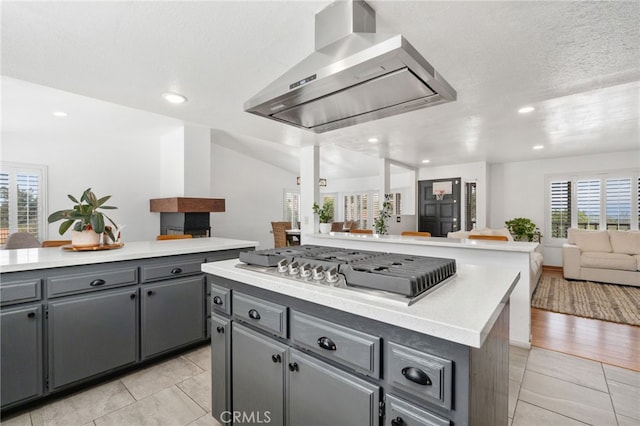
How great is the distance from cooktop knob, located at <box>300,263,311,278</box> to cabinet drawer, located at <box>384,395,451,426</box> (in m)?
0.54

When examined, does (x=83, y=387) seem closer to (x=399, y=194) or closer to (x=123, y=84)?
(x=123, y=84)

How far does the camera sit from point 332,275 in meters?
1.21

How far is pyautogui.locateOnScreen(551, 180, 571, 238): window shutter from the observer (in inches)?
240

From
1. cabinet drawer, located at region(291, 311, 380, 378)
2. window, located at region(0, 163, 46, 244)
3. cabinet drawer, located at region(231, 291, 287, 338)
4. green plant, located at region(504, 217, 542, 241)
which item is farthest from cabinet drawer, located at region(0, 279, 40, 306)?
green plant, located at region(504, 217, 542, 241)

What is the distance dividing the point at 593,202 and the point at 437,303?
705cm

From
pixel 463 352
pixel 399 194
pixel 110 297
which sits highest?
pixel 399 194

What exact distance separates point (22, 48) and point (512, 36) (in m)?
2.78

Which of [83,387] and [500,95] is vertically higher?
[500,95]

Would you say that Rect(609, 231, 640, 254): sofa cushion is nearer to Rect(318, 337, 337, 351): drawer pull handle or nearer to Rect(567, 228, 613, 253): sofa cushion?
Rect(567, 228, 613, 253): sofa cushion

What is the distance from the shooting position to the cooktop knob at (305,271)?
1.29 m

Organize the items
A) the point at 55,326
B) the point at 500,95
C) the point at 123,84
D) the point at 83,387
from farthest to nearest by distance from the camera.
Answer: the point at 500,95 → the point at 123,84 → the point at 83,387 → the point at 55,326

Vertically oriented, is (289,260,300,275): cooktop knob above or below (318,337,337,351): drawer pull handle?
above

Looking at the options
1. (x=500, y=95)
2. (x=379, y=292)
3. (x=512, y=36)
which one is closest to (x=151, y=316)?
(x=379, y=292)

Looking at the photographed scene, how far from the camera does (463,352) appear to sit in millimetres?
806
